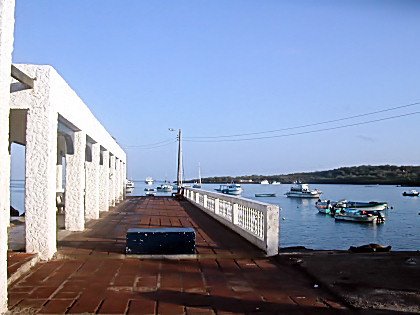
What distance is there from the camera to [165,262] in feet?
25.9

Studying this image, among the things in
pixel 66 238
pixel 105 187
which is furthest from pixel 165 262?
pixel 105 187

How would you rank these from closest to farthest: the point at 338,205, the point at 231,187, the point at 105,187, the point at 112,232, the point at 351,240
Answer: the point at 112,232 → the point at 105,187 → the point at 351,240 → the point at 338,205 → the point at 231,187

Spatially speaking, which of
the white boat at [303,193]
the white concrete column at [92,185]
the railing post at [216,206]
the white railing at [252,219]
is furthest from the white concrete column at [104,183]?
the white boat at [303,193]

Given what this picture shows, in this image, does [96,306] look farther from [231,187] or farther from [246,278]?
[231,187]

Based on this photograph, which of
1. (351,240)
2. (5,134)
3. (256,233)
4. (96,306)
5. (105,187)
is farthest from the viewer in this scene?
(351,240)

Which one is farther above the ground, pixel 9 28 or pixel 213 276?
pixel 9 28

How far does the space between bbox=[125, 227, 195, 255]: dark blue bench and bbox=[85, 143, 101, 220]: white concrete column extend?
22.0 feet

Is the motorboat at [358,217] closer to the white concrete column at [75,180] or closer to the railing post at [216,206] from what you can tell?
the railing post at [216,206]

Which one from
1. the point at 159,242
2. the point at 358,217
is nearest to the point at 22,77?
the point at 159,242

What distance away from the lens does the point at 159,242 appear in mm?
8266

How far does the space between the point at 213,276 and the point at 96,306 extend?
6.72 ft

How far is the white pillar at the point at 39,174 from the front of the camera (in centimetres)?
767

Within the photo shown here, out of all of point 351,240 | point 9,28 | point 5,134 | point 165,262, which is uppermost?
point 9,28

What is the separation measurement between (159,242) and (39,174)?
2.20 m
